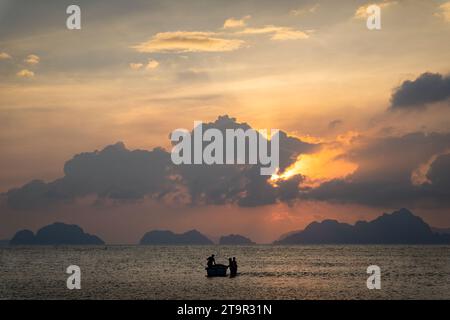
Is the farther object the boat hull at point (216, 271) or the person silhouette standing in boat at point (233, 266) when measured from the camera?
the person silhouette standing in boat at point (233, 266)

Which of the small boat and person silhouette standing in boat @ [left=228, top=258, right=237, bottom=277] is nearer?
the small boat

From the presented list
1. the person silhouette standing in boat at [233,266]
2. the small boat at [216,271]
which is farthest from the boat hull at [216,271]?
the person silhouette standing in boat at [233,266]

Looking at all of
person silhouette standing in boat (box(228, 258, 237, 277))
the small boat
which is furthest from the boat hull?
person silhouette standing in boat (box(228, 258, 237, 277))

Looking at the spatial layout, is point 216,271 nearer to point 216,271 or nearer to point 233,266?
point 216,271

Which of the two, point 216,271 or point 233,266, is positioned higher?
point 233,266

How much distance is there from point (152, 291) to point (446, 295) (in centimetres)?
2895

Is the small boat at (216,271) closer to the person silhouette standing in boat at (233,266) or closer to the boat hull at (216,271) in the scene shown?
the boat hull at (216,271)

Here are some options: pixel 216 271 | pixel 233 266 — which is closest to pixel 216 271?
pixel 216 271

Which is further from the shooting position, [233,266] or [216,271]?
[233,266]

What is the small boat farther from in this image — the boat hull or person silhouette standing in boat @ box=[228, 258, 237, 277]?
person silhouette standing in boat @ box=[228, 258, 237, 277]

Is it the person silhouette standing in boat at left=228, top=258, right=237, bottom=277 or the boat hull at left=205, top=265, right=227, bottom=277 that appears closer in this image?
the boat hull at left=205, top=265, right=227, bottom=277
